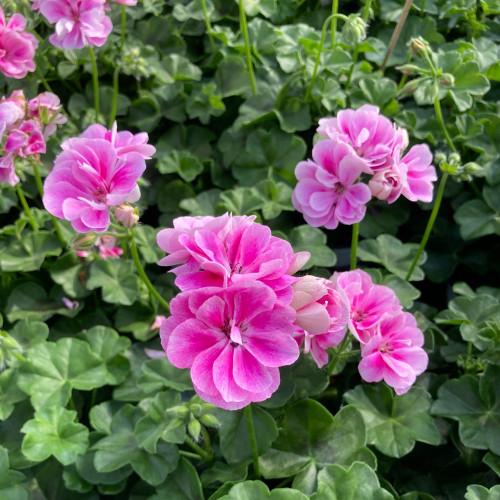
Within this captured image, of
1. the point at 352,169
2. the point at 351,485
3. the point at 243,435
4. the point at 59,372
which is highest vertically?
the point at 352,169

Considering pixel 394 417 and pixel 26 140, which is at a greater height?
pixel 26 140

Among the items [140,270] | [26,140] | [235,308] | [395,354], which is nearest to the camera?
[235,308]

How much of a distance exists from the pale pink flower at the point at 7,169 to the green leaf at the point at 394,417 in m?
0.90

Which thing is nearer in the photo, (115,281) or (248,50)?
(115,281)

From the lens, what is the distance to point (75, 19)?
61.1 inches

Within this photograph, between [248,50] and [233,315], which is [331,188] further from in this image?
[248,50]

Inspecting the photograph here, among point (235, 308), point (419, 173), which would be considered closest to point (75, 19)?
point (419, 173)

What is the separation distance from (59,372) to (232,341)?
70 centimetres

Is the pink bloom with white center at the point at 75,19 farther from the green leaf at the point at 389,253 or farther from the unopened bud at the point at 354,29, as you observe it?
the green leaf at the point at 389,253

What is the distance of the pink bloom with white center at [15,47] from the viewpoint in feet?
5.19

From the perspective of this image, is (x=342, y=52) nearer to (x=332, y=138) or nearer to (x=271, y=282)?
(x=332, y=138)

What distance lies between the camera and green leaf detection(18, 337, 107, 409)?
1376mm

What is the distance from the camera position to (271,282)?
2.81 feet

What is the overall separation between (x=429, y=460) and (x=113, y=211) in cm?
91
